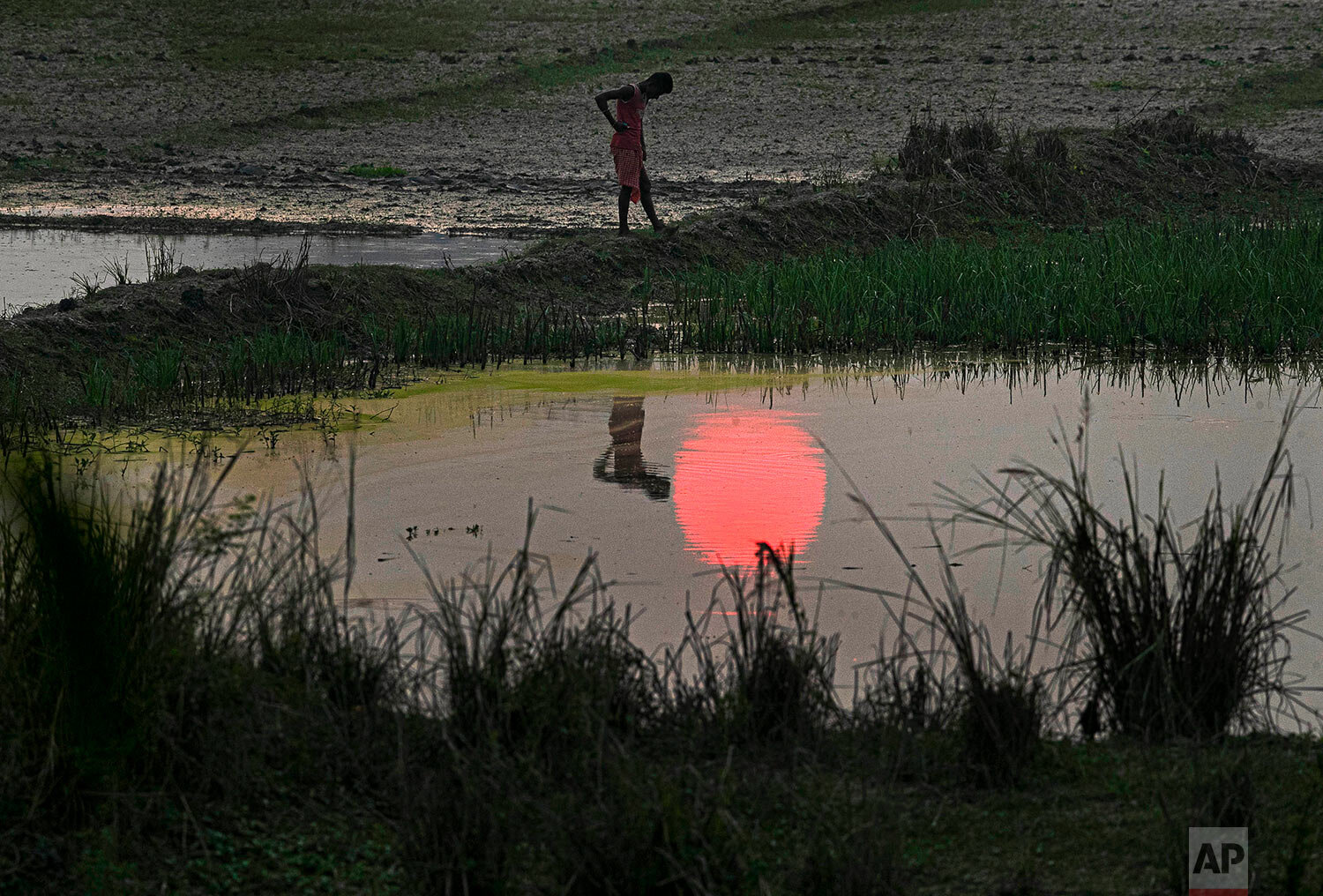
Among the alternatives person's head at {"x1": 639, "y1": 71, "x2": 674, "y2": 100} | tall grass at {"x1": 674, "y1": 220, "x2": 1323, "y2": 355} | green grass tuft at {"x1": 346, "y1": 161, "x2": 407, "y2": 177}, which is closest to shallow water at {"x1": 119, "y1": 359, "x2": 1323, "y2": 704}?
tall grass at {"x1": 674, "y1": 220, "x2": 1323, "y2": 355}

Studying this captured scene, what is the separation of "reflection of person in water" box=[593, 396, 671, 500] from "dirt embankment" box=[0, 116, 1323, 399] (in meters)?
1.89

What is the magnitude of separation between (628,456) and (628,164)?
5.91m

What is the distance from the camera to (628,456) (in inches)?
251

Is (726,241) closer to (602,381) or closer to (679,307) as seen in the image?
(679,307)

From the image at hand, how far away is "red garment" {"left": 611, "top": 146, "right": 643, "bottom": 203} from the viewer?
1180 centimetres

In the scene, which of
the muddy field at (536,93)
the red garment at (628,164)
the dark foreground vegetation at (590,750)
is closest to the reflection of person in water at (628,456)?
the dark foreground vegetation at (590,750)

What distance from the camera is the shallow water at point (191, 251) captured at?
11.2m

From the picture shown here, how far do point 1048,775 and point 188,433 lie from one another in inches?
167

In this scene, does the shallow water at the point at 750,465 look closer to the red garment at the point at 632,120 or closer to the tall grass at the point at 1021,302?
the tall grass at the point at 1021,302

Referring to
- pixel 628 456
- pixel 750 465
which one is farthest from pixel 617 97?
pixel 750 465

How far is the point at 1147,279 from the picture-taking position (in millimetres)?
9492

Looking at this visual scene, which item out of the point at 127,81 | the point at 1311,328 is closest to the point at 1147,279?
the point at 1311,328

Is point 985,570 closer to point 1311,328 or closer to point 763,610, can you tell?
point 763,610

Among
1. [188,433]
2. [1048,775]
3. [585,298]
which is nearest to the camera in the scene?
[1048,775]
